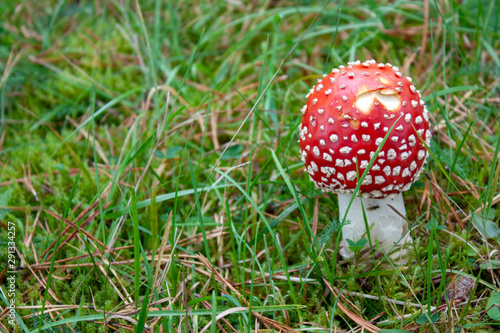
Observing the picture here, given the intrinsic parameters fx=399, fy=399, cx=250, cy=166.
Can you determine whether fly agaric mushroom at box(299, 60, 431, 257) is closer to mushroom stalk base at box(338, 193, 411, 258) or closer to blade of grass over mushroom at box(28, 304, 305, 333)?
mushroom stalk base at box(338, 193, 411, 258)

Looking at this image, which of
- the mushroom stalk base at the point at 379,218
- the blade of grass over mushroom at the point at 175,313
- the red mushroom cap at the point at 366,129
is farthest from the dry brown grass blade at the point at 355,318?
the red mushroom cap at the point at 366,129

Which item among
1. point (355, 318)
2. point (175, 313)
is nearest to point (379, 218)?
point (355, 318)

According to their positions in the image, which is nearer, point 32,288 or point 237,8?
point 32,288

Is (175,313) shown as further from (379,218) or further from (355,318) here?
(379,218)

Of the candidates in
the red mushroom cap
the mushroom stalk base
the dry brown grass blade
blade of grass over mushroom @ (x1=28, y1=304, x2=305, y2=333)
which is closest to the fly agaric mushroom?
the red mushroom cap

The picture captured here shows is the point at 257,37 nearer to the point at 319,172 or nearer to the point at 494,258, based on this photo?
the point at 319,172

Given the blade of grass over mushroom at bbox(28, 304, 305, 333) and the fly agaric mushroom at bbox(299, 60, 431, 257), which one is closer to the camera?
the blade of grass over mushroom at bbox(28, 304, 305, 333)

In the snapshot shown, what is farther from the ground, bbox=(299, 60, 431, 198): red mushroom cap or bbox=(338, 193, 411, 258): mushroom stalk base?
bbox=(299, 60, 431, 198): red mushroom cap

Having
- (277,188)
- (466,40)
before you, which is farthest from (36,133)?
(466,40)
